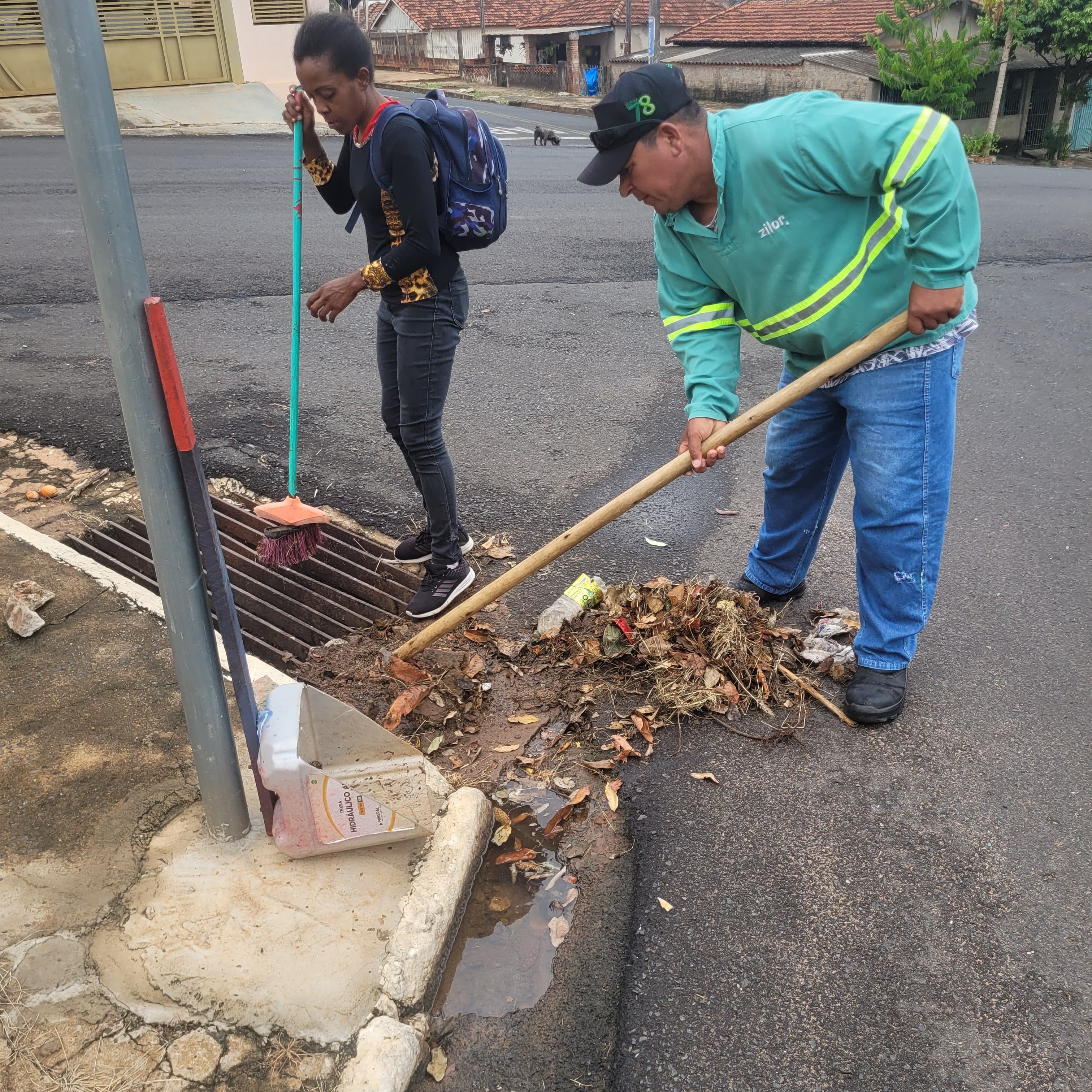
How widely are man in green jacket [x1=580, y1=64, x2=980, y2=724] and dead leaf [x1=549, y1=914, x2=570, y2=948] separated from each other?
1.20m

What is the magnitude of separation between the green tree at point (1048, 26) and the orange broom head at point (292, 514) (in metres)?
28.9

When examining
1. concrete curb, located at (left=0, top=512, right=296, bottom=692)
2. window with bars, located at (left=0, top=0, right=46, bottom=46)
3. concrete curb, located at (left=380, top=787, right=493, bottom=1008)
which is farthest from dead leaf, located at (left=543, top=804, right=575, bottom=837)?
window with bars, located at (left=0, top=0, right=46, bottom=46)

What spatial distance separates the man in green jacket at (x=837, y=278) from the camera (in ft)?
7.88

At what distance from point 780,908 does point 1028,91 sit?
37082mm

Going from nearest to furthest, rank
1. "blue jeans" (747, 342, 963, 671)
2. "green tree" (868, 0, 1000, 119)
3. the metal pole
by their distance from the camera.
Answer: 1. the metal pole
2. "blue jeans" (747, 342, 963, 671)
3. "green tree" (868, 0, 1000, 119)

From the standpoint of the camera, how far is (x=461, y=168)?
2.95m

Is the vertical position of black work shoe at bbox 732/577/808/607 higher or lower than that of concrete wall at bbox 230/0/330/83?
lower

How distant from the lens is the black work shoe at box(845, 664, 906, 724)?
2.93 metres

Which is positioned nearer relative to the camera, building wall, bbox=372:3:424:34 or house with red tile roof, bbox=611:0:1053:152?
house with red tile roof, bbox=611:0:1053:152

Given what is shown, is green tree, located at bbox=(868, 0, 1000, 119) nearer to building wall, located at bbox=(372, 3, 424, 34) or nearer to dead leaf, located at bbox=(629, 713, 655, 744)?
building wall, located at bbox=(372, 3, 424, 34)

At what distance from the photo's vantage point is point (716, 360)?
115 inches

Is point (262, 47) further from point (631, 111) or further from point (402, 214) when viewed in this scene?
point (631, 111)

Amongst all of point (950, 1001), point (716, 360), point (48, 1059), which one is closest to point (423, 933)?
point (48, 1059)

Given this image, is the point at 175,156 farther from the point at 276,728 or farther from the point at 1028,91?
the point at 1028,91
